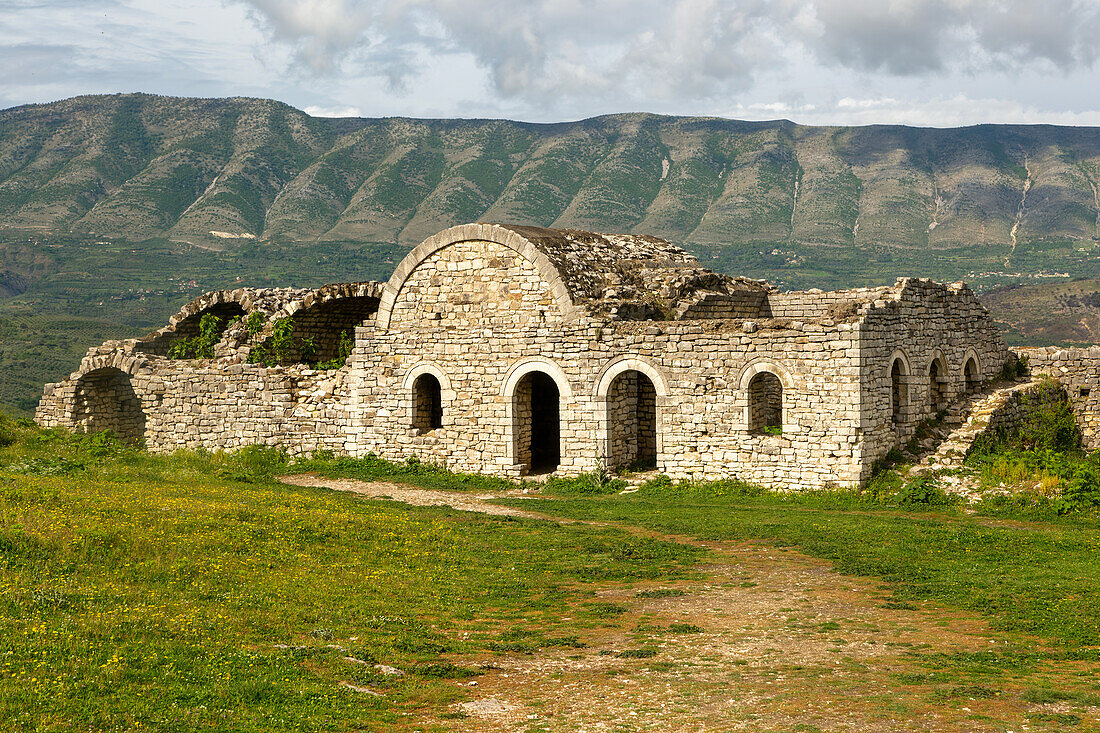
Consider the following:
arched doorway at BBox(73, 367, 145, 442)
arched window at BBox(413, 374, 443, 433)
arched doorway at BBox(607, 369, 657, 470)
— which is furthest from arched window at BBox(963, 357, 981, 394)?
arched doorway at BBox(73, 367, 145, 442)

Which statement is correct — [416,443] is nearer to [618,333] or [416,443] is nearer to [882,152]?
[618,333]

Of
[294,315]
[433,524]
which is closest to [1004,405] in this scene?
[433,524]

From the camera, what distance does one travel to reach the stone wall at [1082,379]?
22031 millimetres

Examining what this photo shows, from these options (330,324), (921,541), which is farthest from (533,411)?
(921,541)

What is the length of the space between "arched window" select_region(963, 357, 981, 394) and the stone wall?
6.11 feet

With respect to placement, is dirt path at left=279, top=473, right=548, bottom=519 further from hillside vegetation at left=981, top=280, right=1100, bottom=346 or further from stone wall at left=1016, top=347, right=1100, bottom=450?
hillside vegetation at left=981, top=280, right=1100, bottom=346

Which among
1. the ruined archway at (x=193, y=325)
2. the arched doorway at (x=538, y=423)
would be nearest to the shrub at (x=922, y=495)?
the arched doorway at (x=538, y=423)

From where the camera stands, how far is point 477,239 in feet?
73.4

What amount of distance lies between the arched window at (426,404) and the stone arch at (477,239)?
1578 mm

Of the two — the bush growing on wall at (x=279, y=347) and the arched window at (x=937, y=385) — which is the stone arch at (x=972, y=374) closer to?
the arched window at (x=937, y=385)

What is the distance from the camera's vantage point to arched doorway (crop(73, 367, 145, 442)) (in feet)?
89.1

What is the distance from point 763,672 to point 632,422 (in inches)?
511

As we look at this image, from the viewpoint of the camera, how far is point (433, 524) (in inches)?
603

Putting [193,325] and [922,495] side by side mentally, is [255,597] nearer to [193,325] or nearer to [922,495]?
[922,495]
